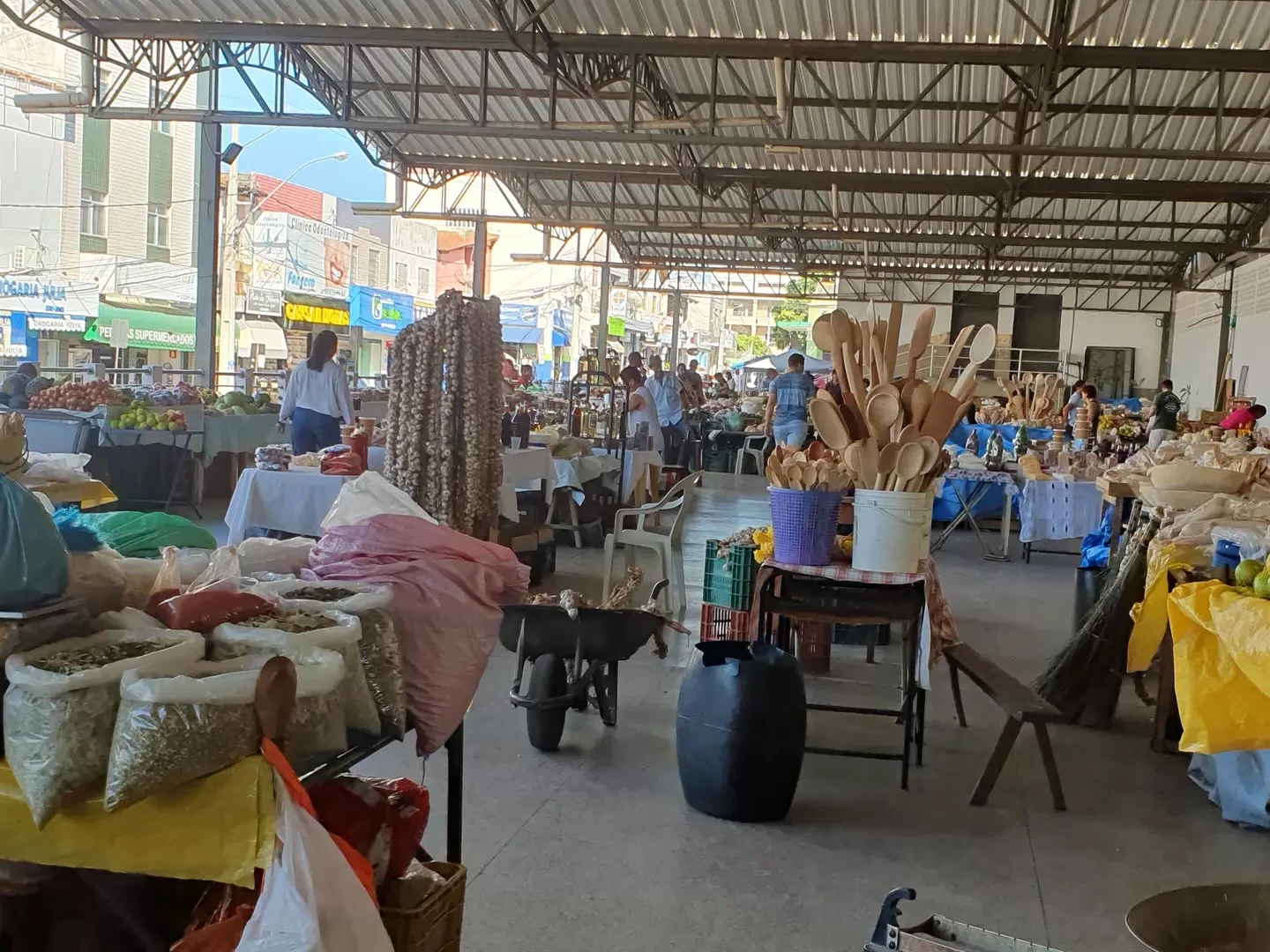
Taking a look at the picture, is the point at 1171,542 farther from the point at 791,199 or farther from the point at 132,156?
the point at 132,156

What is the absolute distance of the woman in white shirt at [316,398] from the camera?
25.6 feet

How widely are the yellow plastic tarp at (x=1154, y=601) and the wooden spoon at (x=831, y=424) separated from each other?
129cm

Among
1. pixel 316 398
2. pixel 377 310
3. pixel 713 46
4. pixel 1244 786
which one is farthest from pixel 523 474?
pixel 377 310

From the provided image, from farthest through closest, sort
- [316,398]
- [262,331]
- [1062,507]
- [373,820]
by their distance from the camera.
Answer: [262,331] → [1062,507] → [316,398] → [373,820]

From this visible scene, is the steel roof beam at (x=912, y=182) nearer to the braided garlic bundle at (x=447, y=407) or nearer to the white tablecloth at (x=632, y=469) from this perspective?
the white tablecloth at (x=632, y=469)

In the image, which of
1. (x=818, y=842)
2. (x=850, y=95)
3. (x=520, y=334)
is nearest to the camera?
(x=818, y=842)

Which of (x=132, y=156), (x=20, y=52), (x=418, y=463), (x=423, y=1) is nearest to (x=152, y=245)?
(x=132, y=156)

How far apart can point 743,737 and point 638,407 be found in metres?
7.32

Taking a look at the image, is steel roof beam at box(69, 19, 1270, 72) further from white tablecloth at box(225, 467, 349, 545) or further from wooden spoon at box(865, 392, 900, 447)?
wooden spoon at box(865, 392, 900, 447)

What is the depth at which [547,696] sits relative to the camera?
4.19 meters

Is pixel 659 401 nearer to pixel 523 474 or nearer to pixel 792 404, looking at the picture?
pixel 792 404

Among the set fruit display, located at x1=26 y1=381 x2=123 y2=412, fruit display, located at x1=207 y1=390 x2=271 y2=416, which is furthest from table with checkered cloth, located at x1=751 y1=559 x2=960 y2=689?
fruit display, located at x1=207 y1=390 x2=271 y2=416

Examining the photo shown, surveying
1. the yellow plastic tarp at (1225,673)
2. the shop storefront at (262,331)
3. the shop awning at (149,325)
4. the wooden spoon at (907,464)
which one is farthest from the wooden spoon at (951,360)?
the shop storefront at (262,331)

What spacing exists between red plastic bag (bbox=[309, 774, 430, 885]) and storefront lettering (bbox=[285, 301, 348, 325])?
23291mm
